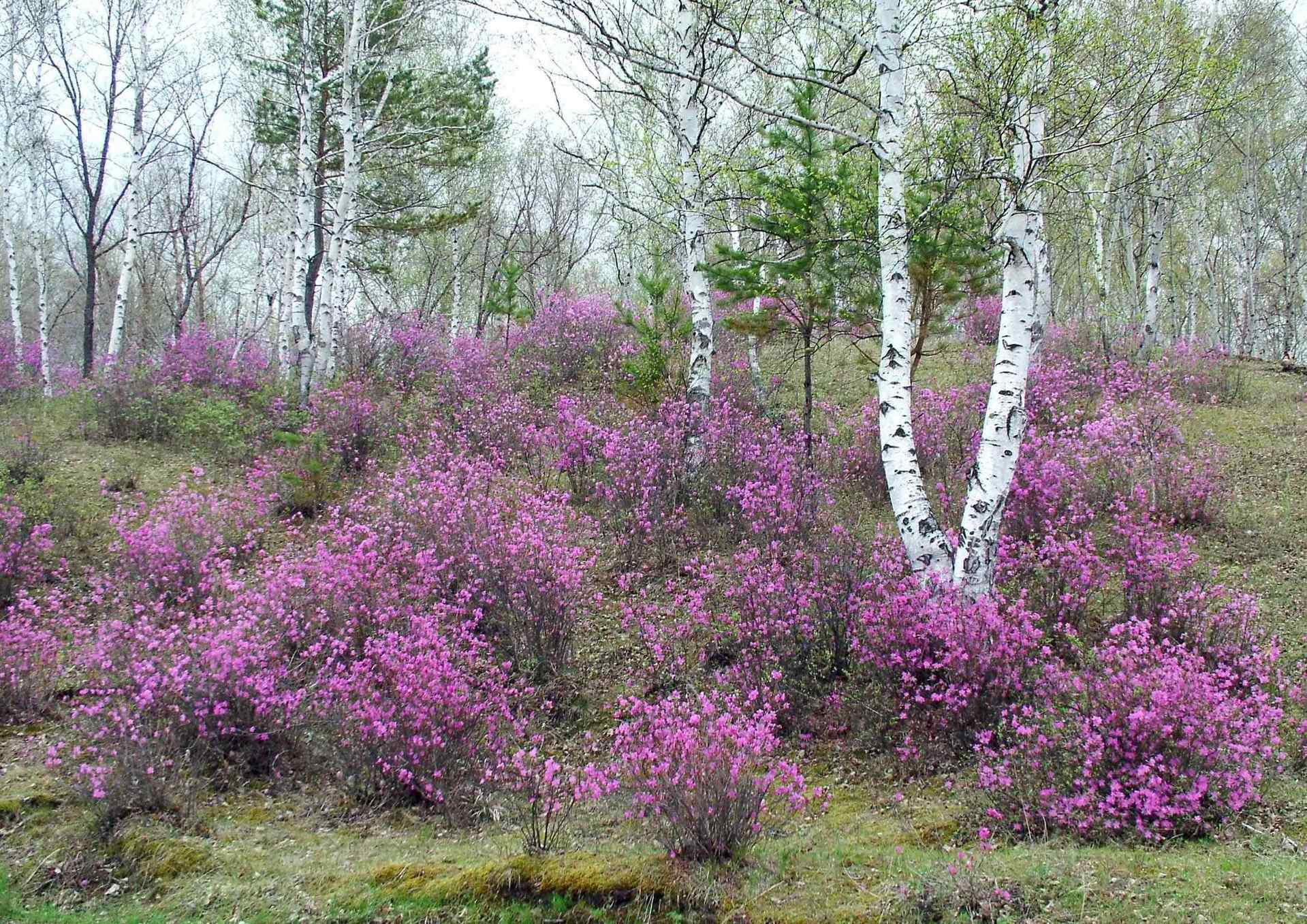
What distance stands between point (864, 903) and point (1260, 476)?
27.1ft

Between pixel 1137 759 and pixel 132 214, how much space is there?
16.5 metres

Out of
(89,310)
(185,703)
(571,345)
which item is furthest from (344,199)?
(185,703)

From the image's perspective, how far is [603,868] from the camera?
3.67m

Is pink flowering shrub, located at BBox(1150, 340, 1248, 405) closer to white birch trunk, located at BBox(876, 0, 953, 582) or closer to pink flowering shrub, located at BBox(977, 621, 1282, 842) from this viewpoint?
white birch trunk, located at BBox(876, 0, 953, 582)

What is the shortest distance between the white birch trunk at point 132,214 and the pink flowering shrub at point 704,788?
1380 cm

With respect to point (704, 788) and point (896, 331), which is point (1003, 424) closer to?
point (896, 331)

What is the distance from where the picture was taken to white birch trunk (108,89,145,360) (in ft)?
44.5

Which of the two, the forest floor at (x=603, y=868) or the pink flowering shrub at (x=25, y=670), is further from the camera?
the pink flowering shrub at (x=25, y=670)

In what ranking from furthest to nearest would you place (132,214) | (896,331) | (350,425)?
(132,214) < (350,425) < (896,331)

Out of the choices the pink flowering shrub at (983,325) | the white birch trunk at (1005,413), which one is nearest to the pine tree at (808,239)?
the white birch trunk at (1005,413)

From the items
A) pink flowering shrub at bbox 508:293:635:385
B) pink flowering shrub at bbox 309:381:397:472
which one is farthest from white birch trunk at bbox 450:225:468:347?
pink flowering shrub at bbox 309:381:397:472

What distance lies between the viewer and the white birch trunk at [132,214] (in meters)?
13.6

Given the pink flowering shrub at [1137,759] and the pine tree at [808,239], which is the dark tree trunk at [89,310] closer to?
the pine tree at [808,239]

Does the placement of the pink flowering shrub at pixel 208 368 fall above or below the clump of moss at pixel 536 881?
above
